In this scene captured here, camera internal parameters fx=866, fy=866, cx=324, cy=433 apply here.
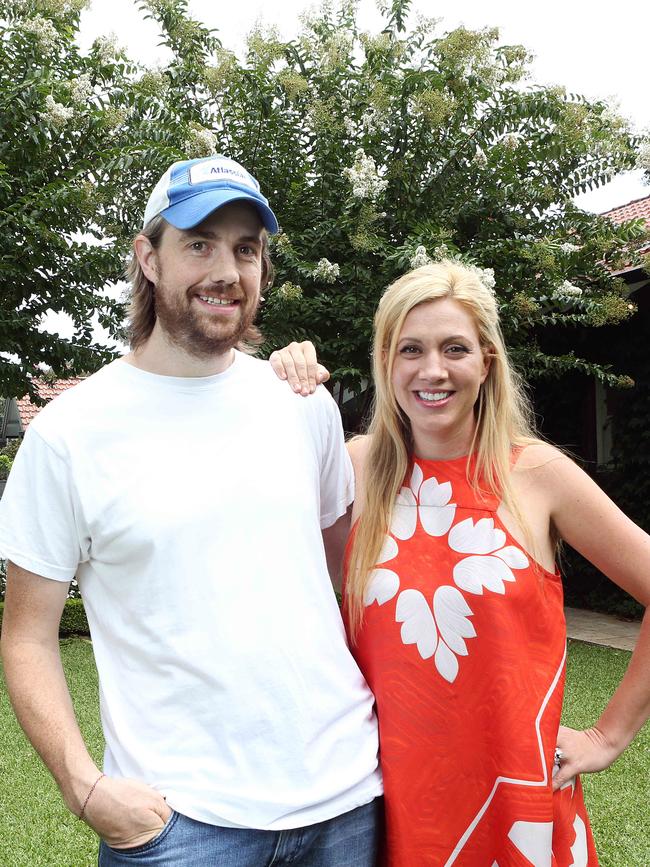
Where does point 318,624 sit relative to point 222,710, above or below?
above

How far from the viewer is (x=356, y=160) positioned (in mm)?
7184

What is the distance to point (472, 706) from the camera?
6.11 ft

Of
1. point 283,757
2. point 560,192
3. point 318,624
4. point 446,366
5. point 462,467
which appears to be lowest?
point 283,757

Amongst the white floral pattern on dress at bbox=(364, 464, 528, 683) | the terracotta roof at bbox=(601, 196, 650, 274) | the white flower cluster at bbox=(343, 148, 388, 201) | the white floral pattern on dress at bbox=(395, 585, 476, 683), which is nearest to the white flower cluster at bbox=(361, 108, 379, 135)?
the white flower cluster at bbox=(343, 148, 388, 201)

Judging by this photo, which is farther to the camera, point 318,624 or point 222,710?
point 318,624

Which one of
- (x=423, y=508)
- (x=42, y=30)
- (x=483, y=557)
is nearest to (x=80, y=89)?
(x=42, y=30)

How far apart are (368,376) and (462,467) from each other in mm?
5359

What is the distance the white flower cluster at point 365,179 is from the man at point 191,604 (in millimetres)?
5315

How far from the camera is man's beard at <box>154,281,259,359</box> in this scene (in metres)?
1.84

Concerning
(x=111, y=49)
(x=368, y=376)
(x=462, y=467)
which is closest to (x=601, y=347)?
(x=368, y=376)

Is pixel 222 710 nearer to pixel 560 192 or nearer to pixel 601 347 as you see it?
pixel 560 192

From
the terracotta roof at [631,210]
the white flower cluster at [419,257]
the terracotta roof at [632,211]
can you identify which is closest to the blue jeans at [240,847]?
the white flower cluster at [419,257]

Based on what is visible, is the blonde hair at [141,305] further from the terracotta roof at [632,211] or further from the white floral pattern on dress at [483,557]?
the terracotta roof at [632,211]

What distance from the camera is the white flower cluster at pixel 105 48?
744 cm
